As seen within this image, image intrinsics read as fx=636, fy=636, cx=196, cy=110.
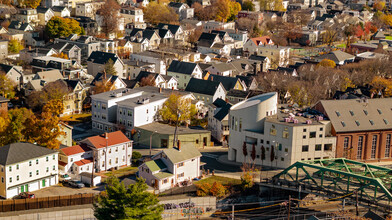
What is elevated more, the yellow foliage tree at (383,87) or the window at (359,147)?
the yellow foliage tree at (383,87)

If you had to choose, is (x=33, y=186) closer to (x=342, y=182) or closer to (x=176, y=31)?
(x=342, y=182)

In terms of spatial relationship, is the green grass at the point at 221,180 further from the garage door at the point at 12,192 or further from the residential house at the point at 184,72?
the residential house at the point at 184,72

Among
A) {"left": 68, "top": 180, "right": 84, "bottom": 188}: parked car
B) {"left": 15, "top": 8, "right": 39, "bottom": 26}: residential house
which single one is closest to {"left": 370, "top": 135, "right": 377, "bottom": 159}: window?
{"left": 68, "top": 180, "right": 84, "bottom": 188}: parked car

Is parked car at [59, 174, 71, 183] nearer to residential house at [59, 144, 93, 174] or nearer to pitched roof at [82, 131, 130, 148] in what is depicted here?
residential house at [59, 144, 93, 174]

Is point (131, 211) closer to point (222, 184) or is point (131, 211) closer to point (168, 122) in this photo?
point (222, 184)

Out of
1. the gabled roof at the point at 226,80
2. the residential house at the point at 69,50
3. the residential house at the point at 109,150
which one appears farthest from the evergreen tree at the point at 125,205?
the residential house at the point at 69,50
